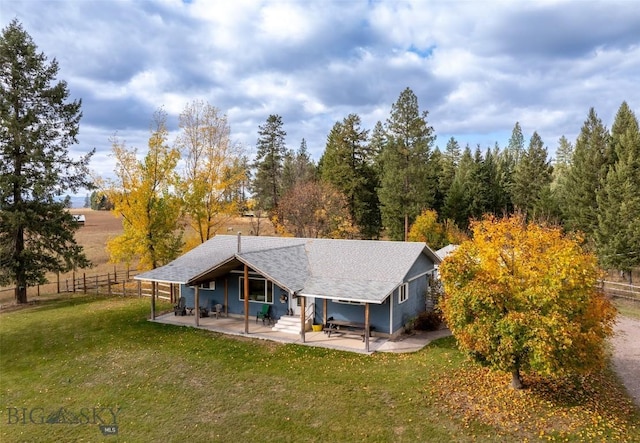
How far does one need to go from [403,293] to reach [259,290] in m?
7.27

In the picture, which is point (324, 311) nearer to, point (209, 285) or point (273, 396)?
point (209, 285)

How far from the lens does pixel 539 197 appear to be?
45.8 meters

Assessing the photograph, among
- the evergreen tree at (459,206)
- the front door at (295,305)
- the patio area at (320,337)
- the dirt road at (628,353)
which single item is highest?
the evergreen tree at (459,206)

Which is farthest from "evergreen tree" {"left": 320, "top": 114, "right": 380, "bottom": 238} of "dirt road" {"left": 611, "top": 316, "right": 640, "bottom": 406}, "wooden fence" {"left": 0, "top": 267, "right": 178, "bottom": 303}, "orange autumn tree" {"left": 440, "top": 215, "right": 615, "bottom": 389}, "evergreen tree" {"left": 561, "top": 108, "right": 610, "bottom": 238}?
"orange autumn tree" {"left": 440, "top": 215, "right": 615, "bottom": 389}

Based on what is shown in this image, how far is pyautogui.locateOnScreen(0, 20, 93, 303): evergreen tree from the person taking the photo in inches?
916

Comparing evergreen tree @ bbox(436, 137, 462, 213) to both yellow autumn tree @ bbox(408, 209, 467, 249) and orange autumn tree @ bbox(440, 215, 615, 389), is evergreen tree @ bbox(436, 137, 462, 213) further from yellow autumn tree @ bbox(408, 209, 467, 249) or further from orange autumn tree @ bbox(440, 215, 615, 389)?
orange autumn tree @ bbox(440, 215, 615, 389)

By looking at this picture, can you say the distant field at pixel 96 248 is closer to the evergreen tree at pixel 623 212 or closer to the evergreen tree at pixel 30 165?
the evergreen tree at pixel 30 165

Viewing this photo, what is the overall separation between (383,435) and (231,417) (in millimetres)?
4242

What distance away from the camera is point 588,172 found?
34375mm

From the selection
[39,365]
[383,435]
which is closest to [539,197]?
[383,435]

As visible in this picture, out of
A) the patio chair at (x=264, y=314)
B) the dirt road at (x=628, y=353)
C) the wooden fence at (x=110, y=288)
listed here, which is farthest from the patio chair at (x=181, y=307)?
the dirt road at (x=628, y=353)

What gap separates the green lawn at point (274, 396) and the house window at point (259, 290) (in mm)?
3304

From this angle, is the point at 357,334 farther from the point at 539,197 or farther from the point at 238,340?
the point at 539,197

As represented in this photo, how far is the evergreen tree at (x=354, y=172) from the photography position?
151 ft
